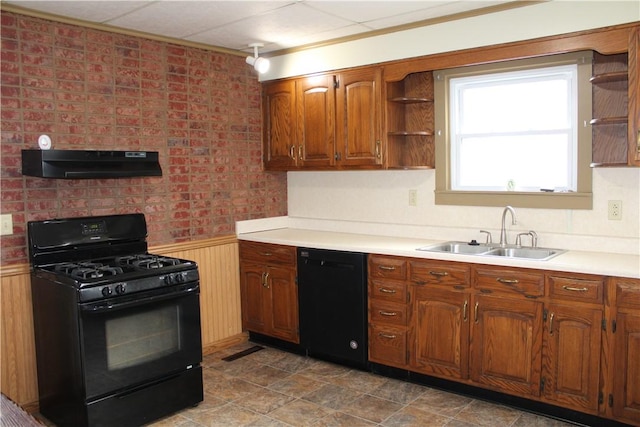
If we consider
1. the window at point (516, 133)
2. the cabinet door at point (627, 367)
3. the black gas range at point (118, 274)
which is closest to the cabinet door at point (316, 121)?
the window at point (516, 133)

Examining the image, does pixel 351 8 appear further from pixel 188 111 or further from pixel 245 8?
pixel 188 111

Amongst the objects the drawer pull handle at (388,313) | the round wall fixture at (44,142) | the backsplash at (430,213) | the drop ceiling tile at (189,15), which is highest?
the drop ceiling tile at (189,15)

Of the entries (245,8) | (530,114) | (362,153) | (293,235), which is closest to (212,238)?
(293,235)

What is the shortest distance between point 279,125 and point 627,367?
297cm

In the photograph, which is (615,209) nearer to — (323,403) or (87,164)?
(323,403)

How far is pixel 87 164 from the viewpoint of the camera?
3.22 meters

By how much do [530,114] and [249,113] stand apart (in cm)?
218

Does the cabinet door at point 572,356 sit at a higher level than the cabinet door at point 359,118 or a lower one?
lower

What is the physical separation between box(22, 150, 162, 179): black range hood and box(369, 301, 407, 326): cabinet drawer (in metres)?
1.67

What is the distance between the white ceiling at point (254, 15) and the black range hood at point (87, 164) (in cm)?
83

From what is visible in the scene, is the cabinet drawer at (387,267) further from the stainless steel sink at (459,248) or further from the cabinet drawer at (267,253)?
the cabinet drawer at (267,253)

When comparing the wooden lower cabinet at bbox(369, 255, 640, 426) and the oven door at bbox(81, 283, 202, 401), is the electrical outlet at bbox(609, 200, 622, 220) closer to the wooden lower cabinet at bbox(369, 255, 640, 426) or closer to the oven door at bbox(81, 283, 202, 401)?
the wooden lower cabinet at bbox(369, 255, 640, 426)

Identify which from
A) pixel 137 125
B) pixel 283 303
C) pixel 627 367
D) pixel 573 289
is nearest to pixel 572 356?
pixel 627 367

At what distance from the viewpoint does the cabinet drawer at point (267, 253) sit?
412 cm
